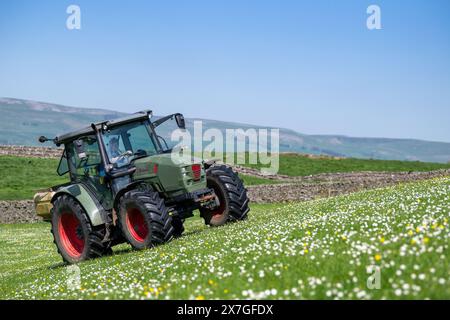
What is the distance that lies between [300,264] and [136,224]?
931 centimetres

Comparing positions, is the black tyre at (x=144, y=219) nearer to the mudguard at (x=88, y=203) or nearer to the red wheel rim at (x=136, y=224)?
the red wheel rim at (x=136, y=224)

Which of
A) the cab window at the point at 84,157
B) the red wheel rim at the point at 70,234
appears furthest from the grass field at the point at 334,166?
the cab window at the point at 84,157

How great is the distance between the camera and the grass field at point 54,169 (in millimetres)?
64188

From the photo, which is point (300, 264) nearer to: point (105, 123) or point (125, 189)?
point (125, 189)

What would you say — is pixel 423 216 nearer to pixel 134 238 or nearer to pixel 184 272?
pixel 184 272

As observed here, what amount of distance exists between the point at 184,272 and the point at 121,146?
324 inches

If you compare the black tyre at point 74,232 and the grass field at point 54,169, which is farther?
the grass field at point 54,169

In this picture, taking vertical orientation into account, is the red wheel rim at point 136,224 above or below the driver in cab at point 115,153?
below

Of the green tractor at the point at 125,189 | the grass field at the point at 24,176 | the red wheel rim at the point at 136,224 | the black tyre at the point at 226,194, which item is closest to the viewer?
the green tractor at the point at 125,189

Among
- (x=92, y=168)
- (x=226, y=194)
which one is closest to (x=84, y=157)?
(x=92, y=168)

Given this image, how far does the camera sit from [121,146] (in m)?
18.8

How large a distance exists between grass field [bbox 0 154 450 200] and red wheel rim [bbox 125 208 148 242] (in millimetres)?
42765

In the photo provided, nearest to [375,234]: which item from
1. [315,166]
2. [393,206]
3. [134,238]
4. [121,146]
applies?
[393,206]

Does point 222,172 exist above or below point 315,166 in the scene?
above
